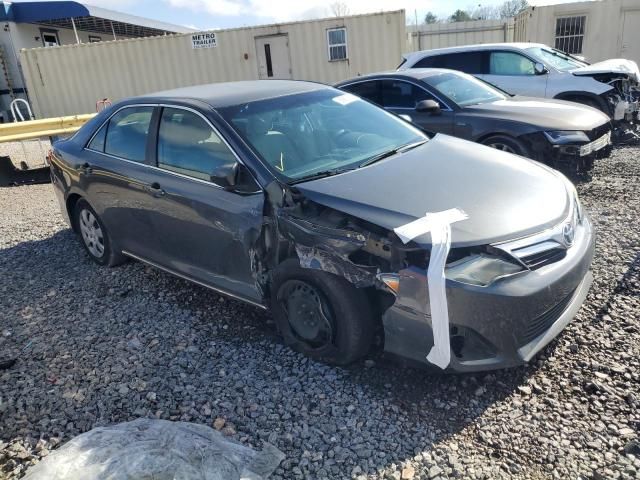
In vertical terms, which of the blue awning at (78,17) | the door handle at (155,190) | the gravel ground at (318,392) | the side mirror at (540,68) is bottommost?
the gravel ground at (318,392)

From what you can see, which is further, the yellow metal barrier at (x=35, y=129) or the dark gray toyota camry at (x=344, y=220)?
the yellow metal barrier at (x=35, y=129)

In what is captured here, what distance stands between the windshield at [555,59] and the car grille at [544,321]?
23.1ft

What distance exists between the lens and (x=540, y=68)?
8.55m

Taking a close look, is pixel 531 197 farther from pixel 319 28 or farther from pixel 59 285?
pixel 319 28

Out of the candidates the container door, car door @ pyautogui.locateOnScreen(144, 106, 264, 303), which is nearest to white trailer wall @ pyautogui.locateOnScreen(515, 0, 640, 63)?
the container door

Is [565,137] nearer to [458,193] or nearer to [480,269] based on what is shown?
[458,193]

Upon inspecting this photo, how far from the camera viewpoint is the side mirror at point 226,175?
10.3ft

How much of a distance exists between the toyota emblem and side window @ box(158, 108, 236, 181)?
2.02 meters

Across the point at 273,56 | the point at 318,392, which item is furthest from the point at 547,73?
the point at 273,56

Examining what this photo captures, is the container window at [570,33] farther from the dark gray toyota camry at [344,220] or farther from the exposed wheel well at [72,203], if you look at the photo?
the exposed wheel well at [72,203]

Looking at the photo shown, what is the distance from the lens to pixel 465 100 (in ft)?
21.7

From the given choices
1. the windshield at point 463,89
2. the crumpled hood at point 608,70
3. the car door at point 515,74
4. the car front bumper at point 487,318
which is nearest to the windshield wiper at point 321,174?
the car front bumper at point 487,318

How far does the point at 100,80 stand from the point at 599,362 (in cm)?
1708

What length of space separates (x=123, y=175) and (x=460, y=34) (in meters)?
20.5
